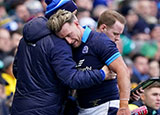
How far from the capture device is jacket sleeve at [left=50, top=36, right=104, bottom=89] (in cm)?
460

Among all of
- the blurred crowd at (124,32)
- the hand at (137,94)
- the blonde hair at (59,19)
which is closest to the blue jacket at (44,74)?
the blonde hair at (59,19)

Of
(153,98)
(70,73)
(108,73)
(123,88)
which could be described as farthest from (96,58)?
(153,98)

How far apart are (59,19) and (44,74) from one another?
604mm

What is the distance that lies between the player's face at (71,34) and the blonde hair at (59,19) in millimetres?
41

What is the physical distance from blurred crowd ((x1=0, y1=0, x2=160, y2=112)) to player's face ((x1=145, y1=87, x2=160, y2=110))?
146cm

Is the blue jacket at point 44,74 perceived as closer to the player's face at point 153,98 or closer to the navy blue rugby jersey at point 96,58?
the navy blue rugby jersey at point 96,58

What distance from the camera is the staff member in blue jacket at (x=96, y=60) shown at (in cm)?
456

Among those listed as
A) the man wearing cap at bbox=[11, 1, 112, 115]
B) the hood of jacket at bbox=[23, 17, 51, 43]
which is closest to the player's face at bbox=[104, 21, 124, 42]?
the man wearing cap at bbox=[11, 1, 112, 115]

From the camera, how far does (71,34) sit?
472cm

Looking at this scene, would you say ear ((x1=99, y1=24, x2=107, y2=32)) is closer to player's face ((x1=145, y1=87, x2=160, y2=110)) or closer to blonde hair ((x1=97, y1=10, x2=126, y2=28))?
blonde hair ((x1=97, y1=10, x2=126, y2=28))

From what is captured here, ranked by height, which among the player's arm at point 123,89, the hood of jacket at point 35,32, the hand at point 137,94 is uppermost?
the hood of jacket at point 35,32

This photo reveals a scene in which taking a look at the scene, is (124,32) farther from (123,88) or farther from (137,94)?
(123,88)

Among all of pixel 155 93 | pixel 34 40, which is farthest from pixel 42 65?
pixel 155 93

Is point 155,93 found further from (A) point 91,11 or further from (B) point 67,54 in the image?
(A) point 91,11
